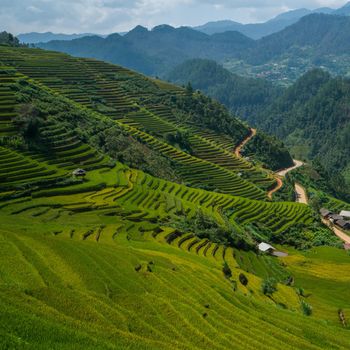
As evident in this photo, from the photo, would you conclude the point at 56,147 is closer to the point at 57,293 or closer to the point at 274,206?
the point at 274,206

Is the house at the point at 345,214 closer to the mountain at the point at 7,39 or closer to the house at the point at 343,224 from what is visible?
the house at the point at 343,224

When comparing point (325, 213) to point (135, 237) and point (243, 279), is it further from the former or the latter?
point (243, 279)

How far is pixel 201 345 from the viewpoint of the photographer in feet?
65.9

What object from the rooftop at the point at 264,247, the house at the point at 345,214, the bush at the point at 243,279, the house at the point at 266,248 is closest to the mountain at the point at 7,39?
the house at the point at 345,214

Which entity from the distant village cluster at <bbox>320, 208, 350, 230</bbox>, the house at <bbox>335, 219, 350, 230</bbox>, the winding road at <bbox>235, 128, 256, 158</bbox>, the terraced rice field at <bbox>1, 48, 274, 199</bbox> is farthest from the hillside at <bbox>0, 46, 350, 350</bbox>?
the distant village cluster at <bbox>320, 208, 350, 230</bbox>

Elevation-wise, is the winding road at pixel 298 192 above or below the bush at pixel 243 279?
below

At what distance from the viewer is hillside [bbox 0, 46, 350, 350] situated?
20250 mm

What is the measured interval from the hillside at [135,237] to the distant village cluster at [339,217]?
1403 cm

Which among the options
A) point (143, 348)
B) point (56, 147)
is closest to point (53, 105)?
point (56, 147)

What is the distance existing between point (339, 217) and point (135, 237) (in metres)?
69.2

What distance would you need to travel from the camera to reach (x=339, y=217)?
10319 cm

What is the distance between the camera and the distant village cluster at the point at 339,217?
9923cm

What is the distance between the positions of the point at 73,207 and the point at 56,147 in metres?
20.1

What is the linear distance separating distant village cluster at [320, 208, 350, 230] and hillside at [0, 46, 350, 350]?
14.0 metres
